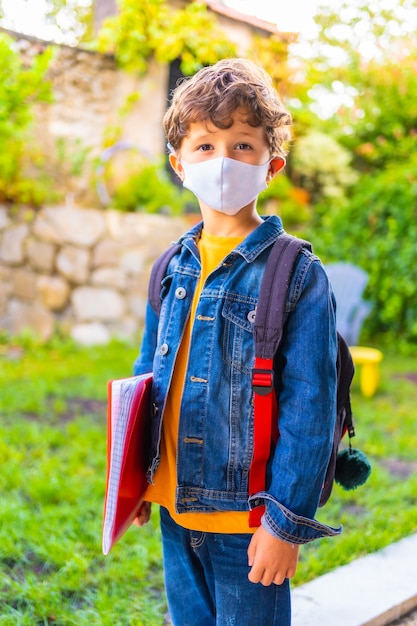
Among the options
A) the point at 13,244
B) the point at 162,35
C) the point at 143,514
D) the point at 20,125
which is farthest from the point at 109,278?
the point at 143,514

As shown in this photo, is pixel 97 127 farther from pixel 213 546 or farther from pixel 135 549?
pixel 213 546

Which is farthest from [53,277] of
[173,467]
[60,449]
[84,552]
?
[173,467]

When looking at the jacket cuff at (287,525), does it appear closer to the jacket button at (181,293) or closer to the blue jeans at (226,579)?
the blue jeans at (226,579)

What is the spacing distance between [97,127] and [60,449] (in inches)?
178

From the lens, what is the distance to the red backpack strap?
50.2 inches

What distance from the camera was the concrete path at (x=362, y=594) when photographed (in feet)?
6.56

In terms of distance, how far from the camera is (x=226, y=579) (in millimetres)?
1361

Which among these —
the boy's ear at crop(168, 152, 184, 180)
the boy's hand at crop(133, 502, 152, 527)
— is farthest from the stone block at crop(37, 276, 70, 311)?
the boy's ear at crop(168, 152, 184, 180)

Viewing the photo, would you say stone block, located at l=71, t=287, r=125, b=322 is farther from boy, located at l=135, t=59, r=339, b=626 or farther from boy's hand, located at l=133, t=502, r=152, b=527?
boy, located at l=135, t=59, r=339, b=626

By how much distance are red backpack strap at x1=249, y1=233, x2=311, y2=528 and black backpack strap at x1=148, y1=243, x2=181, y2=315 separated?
325 mm

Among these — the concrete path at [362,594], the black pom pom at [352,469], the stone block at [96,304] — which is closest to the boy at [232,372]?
the black pom pom at [352,469]

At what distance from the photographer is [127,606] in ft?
7.01

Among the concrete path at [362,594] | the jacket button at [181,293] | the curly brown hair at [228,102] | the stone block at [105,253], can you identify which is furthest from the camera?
the stone block at [105,253]

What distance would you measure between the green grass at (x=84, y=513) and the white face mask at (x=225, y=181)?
4.60ft
